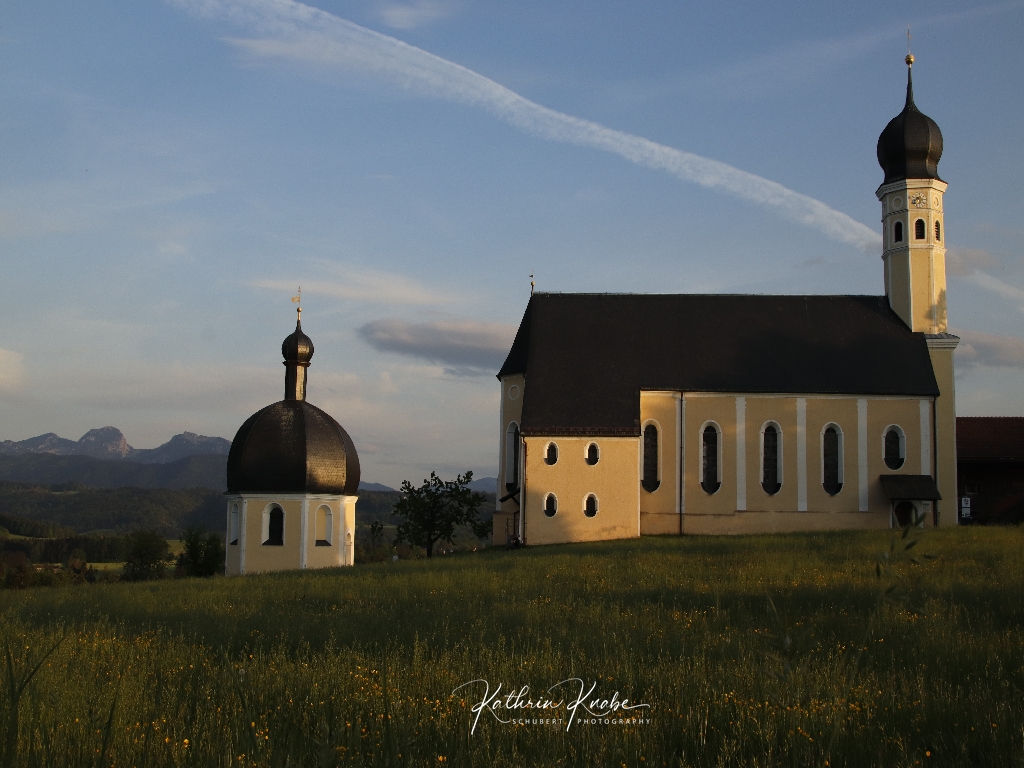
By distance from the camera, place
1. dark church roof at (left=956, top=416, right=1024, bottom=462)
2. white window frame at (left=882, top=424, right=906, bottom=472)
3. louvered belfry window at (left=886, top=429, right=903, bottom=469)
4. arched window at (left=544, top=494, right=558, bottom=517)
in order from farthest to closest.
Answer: dark church roof at (left=956, top=416, right=1024, bottom=462), louvered belfry window at (left=886, top=429, right=903, bottom=469), white window frame at (left=882, top=424, right=906, bottom=472), arched window at (left=544, top=494, right=558, bottom=517)

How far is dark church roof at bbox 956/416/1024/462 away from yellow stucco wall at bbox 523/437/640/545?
65.9 feet

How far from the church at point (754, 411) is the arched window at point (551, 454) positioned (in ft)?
0.14

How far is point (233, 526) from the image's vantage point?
43.9 meters

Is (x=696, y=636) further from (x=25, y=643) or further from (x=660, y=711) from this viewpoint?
(x=25, y=643)

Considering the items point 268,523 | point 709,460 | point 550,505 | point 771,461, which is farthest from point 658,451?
point 268,523

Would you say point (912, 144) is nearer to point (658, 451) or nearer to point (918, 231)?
point (918, 231)

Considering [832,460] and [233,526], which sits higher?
[832,460]

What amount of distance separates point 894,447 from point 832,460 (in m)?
2.77

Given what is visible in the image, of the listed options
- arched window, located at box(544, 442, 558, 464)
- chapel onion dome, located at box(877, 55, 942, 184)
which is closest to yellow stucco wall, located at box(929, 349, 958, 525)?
chapel onion dome, located at box(877, 55, 942, 184)

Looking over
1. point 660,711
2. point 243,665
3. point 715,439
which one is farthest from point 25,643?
point 715,439

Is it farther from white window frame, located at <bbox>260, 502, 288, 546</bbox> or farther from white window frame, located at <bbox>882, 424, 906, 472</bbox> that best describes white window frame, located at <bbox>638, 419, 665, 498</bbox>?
white window frame, located at <bbox>260, 502, 288, 546</bbox>

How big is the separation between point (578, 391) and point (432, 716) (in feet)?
110

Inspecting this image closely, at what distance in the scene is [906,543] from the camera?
4.52 meters

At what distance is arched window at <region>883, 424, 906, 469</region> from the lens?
136 feet
